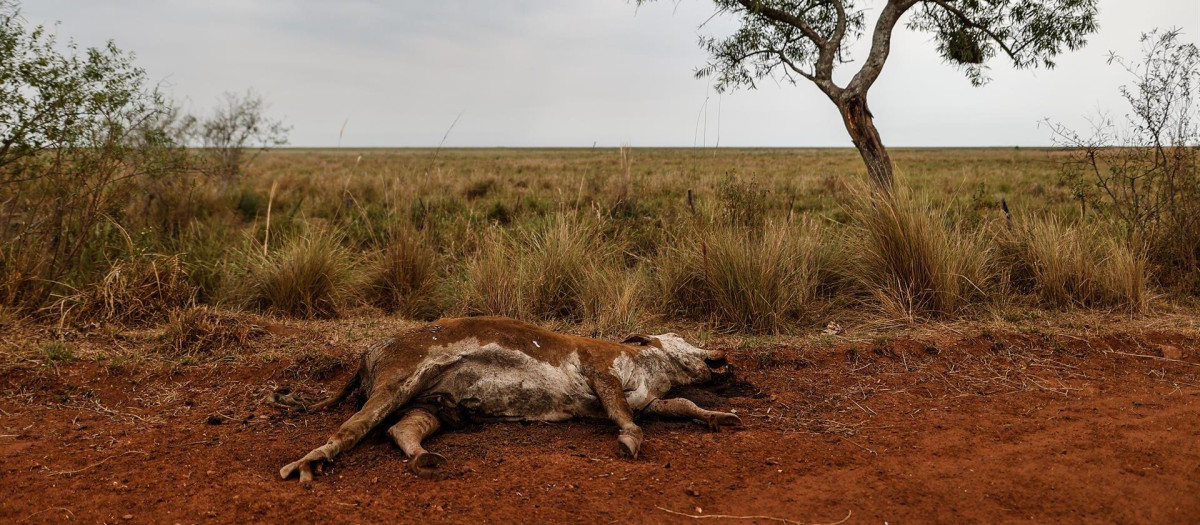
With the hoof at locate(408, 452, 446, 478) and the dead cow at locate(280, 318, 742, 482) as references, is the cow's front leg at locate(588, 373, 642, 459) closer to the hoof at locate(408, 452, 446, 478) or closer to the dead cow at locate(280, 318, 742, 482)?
the dead cow at locate(280, 318, 742, 482)

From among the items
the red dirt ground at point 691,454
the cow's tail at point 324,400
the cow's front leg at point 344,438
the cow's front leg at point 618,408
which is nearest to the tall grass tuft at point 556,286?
the red dirt ground at point 691,454

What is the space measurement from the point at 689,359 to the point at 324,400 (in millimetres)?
2269

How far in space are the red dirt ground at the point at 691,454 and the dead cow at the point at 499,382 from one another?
11 cm

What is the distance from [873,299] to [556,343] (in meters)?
3.72

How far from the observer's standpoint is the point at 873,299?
7.00m

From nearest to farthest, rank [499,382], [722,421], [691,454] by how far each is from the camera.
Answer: [691,454], [499,382], [722,421]

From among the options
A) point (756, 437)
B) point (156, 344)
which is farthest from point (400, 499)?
point (156, 344)

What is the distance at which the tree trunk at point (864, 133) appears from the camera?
938 centimetres

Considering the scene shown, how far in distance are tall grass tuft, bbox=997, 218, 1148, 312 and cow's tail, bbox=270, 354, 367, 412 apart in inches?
240

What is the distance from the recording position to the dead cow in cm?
398

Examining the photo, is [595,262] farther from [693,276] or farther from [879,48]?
[879,48]

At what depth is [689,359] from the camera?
5.02m

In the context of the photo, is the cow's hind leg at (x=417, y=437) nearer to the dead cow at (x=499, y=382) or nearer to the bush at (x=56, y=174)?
the dead cow at (x=499, y=382)

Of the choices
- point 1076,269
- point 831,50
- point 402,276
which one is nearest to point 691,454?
point 402,276
